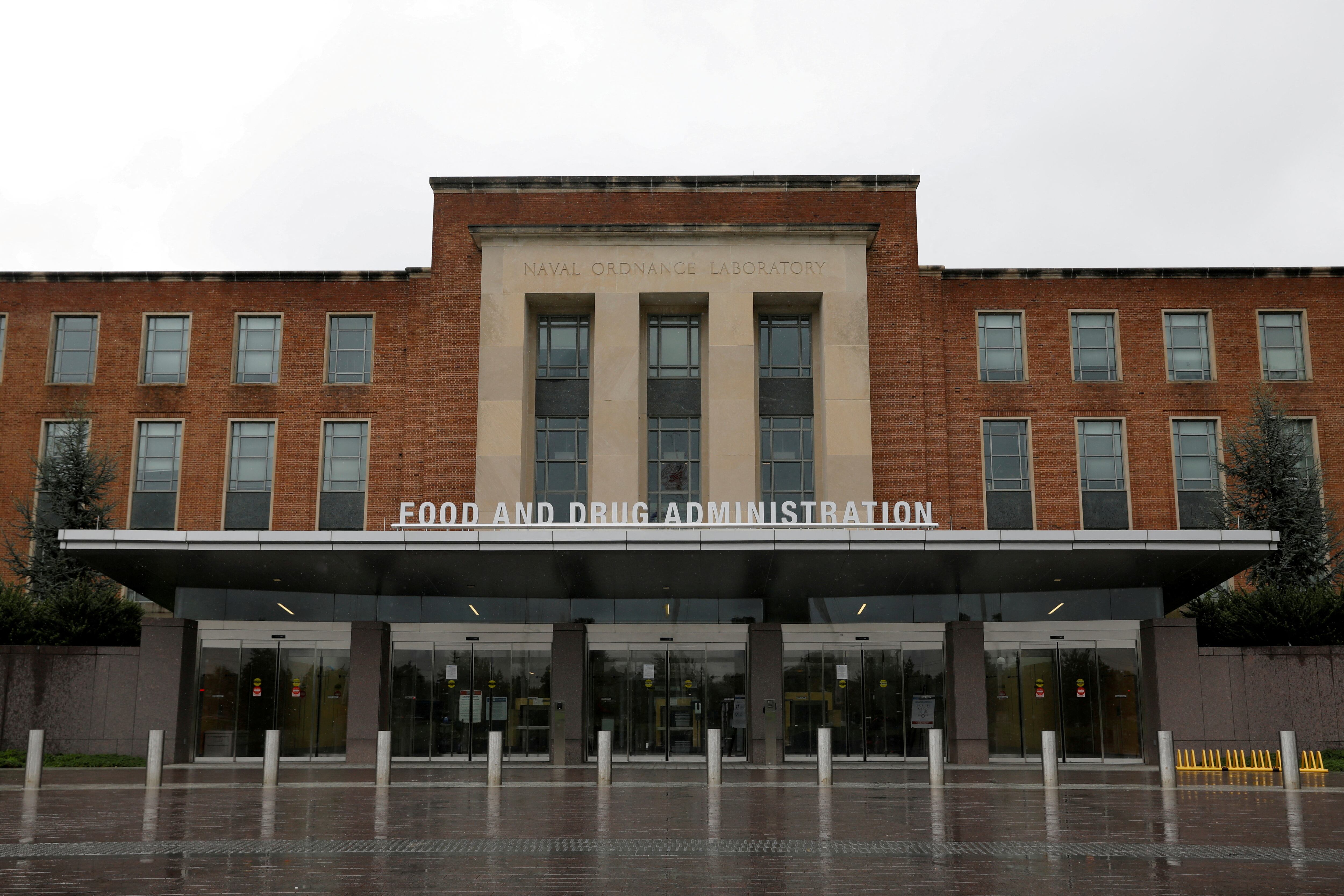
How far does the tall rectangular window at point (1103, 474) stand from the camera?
39.8 metres

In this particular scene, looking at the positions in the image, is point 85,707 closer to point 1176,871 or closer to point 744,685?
point 744,685

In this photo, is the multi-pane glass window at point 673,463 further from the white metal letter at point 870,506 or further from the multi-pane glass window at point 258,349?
the multi-pane glass window at point 258,349

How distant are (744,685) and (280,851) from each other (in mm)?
21552

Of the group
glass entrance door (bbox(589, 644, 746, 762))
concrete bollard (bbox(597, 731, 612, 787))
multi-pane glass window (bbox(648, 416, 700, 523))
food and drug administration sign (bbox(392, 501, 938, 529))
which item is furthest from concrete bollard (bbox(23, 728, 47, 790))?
multi-pane glass window (bbox(648, 416, 700, 523))

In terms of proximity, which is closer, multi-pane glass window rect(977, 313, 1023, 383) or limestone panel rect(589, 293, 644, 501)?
limestone panel rect(589, 293, 644, 501)

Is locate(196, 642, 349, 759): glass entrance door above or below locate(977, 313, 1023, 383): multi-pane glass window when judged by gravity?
below

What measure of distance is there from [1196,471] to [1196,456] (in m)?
0.46

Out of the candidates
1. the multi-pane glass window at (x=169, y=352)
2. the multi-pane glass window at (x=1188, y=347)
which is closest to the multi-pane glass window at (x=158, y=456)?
the multi-pane glass window at (x=169, y=352)

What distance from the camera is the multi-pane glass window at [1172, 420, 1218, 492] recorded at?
131ft

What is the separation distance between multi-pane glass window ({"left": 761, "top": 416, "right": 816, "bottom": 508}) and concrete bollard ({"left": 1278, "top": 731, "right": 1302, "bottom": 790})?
17.0 m

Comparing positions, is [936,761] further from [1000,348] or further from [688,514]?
[1000,348]

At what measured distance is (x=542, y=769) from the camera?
30.9m

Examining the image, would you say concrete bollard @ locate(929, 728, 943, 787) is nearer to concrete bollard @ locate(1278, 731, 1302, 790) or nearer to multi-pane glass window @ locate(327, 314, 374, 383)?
concrete bollard @ locate(1278, 731, 1302, 790)

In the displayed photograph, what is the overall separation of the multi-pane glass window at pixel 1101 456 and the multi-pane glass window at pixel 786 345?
9.19m
